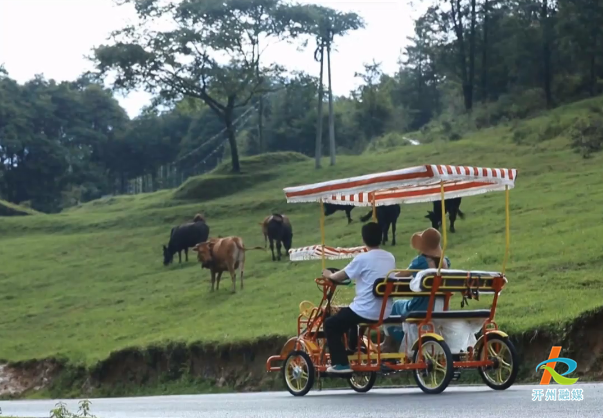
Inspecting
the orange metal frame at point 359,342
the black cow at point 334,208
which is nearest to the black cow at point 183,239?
the black cow at point 334,208

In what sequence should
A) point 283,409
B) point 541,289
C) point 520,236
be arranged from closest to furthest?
point 283,409, point 541,289, point 520,236

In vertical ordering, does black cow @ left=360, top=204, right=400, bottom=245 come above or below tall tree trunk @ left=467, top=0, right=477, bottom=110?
below

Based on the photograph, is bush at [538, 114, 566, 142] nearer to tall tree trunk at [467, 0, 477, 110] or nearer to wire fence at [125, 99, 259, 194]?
tall tree trunk at [467, 0, 477, 110]

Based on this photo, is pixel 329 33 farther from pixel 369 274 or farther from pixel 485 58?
pixel 369 274

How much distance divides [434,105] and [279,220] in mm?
52199

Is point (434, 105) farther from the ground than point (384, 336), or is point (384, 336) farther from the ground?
point (434, 105)

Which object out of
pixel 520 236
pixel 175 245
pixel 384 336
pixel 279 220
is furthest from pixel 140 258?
pixel 384 336

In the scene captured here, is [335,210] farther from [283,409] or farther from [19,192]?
[19,192]

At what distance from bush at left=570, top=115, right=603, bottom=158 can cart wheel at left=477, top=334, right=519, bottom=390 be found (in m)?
28.0

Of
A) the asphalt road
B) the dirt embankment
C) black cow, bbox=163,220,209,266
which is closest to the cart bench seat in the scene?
the asphalt road

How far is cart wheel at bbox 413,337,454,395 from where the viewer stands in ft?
34.2

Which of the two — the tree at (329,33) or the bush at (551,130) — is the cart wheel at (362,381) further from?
the tree at (329,33)

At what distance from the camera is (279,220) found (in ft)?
103

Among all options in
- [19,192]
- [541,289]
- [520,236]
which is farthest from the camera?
[19,192]
